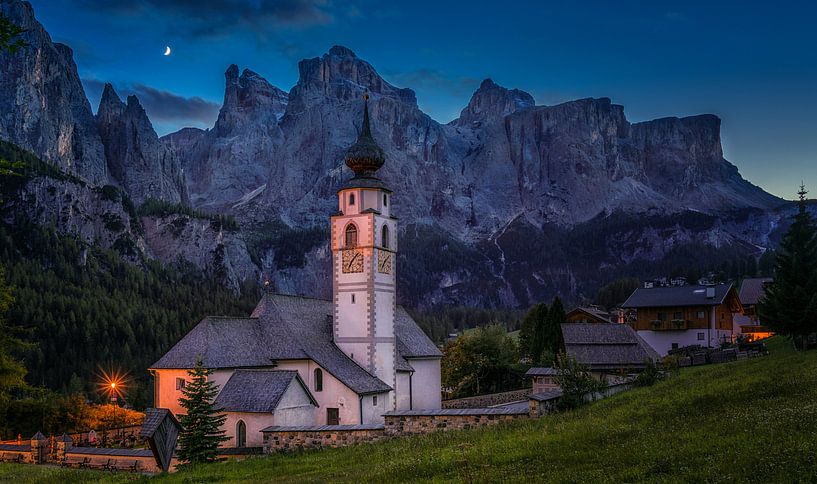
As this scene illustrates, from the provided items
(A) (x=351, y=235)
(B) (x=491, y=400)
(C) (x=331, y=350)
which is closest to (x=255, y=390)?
(C) (x=331, y=350)

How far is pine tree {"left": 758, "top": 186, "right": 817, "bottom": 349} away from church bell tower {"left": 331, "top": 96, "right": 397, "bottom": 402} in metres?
23.9

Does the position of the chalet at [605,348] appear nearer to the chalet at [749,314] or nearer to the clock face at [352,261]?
the clock face at [352,261]

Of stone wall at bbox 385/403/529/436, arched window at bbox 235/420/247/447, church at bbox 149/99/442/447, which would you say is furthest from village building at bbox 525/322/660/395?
stone wall at bbox 385/403/529/436

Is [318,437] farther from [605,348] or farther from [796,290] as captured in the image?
[605,348]

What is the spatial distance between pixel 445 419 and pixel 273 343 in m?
20.2

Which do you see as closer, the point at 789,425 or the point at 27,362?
the point at 789,425

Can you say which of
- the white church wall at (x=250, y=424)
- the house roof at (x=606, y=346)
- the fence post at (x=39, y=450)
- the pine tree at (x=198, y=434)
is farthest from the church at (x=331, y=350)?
the house roof at (x=606, y=346)

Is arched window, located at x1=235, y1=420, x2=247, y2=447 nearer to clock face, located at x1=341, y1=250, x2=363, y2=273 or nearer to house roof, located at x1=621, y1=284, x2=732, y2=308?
clock face, located at x1=341, y1=250, x2=363, y2=273

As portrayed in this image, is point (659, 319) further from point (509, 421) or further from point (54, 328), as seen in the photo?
point (54, 328)

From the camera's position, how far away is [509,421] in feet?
86.5

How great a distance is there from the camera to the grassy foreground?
14242mm

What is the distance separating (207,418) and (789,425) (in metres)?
20.6

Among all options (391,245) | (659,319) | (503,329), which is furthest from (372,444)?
(659,319)

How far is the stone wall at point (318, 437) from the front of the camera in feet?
93.8
